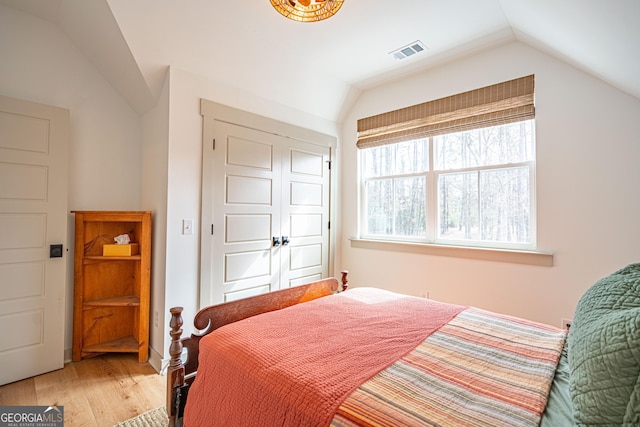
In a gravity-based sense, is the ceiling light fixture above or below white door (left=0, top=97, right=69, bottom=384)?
above

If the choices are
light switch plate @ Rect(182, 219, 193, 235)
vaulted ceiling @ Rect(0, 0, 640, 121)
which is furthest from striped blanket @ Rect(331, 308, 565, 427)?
light switch plate @ Rect(182, 219, 193, 235)

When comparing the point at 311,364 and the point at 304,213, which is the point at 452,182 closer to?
the point at 304,213

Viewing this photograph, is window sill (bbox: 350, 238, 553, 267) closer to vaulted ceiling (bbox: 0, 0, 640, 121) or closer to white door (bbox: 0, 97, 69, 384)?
vaulted ceiling (bbox: 0, 0, 640, 121)

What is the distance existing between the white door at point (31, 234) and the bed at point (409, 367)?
1.66 metres

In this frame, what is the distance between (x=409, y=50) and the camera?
2.77 metres

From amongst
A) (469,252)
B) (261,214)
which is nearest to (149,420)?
(261,214)

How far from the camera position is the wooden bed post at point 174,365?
141 centimetres

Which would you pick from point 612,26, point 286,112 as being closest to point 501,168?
point 612,26

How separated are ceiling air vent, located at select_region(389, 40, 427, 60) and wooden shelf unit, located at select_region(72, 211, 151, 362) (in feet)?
8.95

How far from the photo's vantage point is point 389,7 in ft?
7.23

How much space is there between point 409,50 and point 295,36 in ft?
3.55

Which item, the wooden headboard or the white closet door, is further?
the white closet door

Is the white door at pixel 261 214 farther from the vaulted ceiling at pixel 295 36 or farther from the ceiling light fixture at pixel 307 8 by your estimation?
the ceiling light fixture at pixel 307 8

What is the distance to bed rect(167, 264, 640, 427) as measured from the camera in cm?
77
